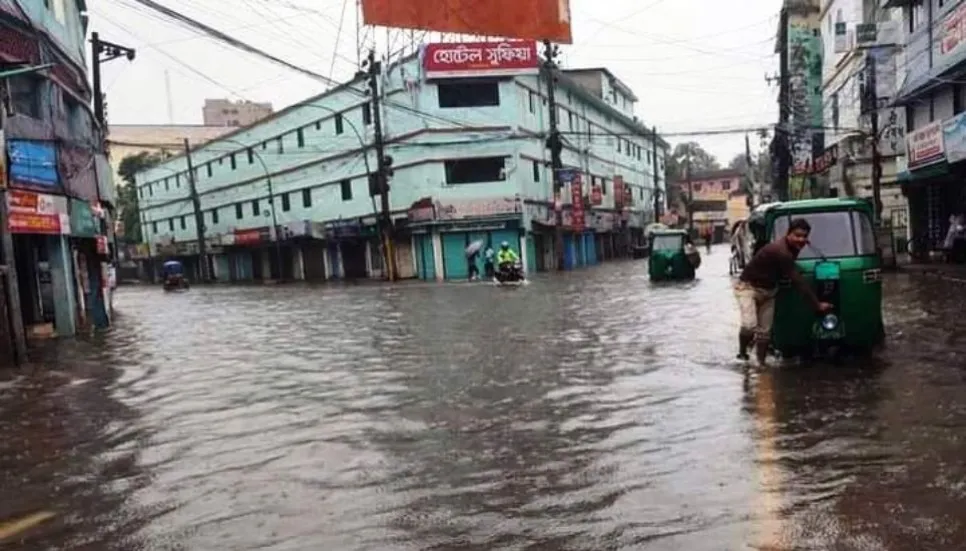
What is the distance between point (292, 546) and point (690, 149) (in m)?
114

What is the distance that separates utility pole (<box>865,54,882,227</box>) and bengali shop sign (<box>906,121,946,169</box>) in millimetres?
948

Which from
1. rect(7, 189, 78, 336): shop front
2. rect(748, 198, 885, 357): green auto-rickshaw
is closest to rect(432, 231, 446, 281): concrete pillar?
rect(7, 189, 78, 336): shop front

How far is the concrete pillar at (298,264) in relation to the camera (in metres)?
53.2

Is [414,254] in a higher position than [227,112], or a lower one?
lower

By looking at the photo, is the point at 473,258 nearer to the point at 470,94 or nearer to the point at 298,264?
the point at 470,94

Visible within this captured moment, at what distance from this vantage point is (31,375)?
1256 centimetres

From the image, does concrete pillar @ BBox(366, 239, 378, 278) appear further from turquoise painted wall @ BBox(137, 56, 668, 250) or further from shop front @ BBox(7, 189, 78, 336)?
shop front @ BBox(7, 189, 78, 336)

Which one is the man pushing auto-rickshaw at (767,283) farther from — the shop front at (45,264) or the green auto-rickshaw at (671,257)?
the green auto-rickshaw at (671,257)

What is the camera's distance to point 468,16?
9.23 m

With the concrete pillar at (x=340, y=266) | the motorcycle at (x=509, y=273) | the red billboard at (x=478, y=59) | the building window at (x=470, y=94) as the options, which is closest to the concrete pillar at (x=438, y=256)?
the building window at (x=470, y=94)

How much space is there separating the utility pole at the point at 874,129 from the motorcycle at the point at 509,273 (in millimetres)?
11750

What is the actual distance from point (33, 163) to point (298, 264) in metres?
37.5

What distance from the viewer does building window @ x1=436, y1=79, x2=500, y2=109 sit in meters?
41.4

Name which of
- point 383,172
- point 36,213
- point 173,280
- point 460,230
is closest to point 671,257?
point 460,230
